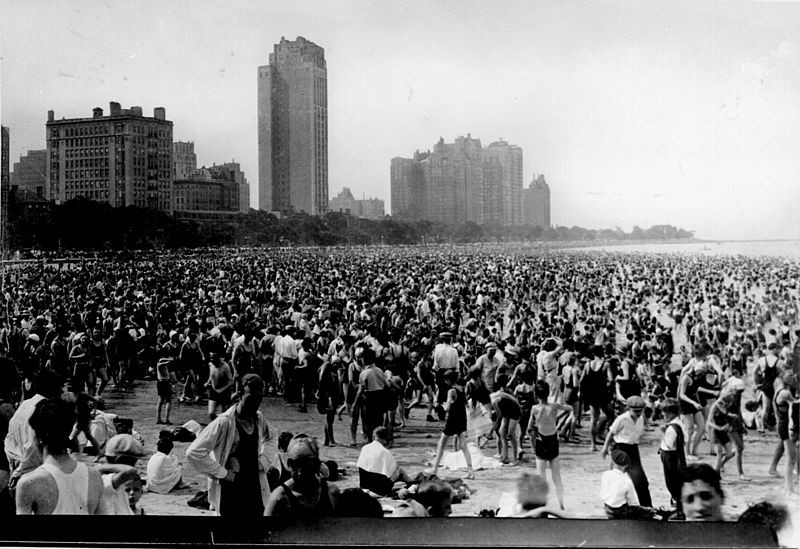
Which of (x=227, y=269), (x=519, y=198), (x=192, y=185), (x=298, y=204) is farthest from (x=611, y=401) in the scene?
(x=192, y=185)

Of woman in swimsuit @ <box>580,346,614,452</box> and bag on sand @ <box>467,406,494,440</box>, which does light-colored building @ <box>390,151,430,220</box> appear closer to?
bag on sand @ <box>467,406,494,440</box>

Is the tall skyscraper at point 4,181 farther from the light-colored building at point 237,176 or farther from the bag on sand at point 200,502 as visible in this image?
the bag on sand at point 200,502

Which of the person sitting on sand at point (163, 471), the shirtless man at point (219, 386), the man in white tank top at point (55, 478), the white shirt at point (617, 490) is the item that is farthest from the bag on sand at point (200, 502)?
the white shirt at point (617, 490)

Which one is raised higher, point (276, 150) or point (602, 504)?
point (276, 150)

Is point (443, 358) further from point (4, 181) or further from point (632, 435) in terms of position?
point (4, 181)

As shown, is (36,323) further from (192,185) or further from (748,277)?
(748,277)

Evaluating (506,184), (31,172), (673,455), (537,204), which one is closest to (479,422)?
(673,455)
